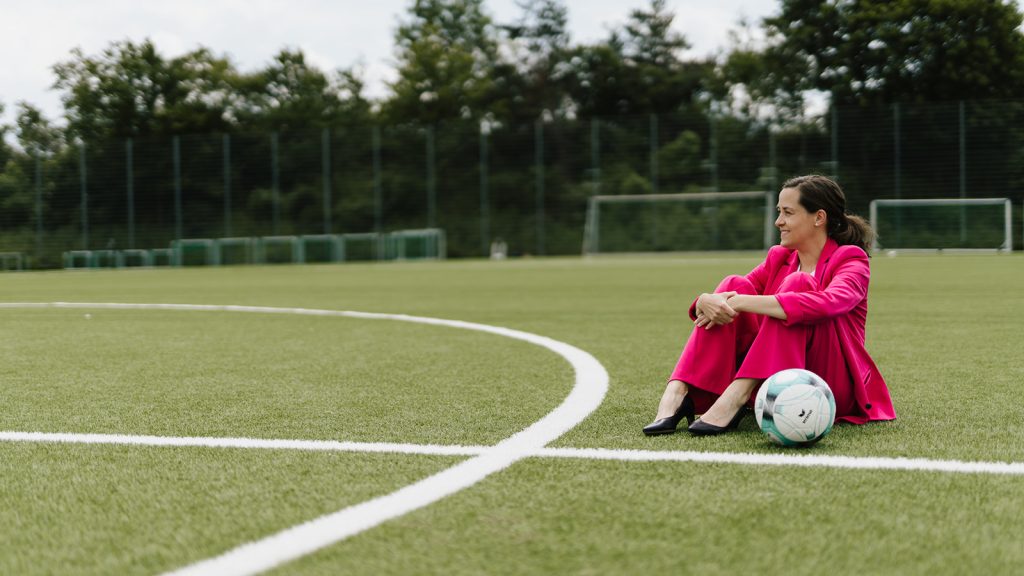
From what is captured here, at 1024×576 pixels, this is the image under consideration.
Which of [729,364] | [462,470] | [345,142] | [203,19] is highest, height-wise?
[203,19]

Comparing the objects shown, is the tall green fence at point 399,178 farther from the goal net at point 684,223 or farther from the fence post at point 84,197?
the goal net at point 684,223

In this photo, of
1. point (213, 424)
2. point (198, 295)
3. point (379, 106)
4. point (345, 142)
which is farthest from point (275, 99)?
point (213, 424)

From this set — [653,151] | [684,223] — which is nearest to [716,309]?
[684,223]

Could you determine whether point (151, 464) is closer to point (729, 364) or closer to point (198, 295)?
point (729, 364)

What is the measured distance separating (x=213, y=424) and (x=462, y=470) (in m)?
1.28

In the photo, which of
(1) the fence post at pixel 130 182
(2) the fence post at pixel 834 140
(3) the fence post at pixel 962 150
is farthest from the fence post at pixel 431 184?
(3) the fence post at pixel 962 150

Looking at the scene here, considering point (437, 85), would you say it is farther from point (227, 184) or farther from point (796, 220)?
Result: point (796, 220)

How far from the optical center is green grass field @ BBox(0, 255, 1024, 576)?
2123mm

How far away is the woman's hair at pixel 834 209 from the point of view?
3596 millimetres

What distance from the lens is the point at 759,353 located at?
3402 mm

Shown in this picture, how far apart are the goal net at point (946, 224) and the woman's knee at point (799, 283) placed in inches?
960

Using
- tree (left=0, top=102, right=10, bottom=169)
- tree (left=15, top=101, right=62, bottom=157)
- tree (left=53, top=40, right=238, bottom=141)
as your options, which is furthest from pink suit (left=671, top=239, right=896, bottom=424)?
tree (left=53, top=40, right=238, bottom=141)

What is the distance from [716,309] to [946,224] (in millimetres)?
26233

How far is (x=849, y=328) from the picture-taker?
358 centimetres
